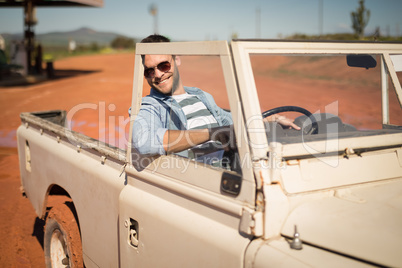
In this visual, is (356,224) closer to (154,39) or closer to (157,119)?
(157,119)

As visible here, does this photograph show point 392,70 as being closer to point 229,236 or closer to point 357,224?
point 357,224

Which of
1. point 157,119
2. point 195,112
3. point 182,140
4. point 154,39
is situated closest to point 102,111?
point 154,39

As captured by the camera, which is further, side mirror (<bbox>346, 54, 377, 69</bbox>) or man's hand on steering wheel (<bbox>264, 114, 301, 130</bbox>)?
man's hand on steering wheel (<bbox>264, 114, 301, 130</bbox>)

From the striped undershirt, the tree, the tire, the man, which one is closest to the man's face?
the man

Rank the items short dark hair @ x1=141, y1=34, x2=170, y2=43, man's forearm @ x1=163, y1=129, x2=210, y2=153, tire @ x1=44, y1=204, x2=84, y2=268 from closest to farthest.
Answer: man's forearm @ x1=163, y1=129, x2=210, y2=153
short dark hair @ x1=141, y1=34, x2=170, y2=43
tire @ x1=44, y1=204, x2=84, y2=268

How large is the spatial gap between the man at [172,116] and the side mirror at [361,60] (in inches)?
20.5

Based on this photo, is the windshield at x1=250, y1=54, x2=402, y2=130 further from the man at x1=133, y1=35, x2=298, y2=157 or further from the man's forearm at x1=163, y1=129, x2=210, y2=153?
the man's forearm at x1=163, y1=129, x2=210, y2=153

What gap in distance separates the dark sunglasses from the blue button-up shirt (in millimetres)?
128

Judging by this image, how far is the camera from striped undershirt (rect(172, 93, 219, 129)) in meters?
2.34

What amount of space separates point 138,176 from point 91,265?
0.97 meters

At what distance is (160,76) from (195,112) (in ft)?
1.08

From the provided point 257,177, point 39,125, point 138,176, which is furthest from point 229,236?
point 39,125

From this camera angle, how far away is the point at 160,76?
2.30m

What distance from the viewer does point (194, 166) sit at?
6.27ft
